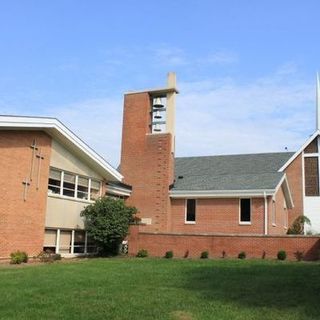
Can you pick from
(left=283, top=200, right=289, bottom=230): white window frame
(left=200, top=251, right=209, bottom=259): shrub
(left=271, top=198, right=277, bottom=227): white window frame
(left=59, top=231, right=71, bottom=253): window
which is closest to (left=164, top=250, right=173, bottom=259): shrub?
(left=200, top=251, right=209, bottom=259): shrub

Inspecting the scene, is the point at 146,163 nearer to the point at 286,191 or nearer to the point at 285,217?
the point at 286,191

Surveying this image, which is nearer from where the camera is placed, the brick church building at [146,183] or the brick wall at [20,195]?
the brick wall at [20,195]

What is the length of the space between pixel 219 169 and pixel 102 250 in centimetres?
1165


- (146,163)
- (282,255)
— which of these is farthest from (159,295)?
(146,163)

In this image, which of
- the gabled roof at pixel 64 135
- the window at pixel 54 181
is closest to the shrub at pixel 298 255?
the gabled roof at pixel 64 135

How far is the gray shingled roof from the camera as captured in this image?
1288 inches

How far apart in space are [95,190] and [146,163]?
4575mm

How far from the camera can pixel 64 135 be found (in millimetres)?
25797

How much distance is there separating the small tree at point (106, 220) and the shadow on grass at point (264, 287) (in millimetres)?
9753

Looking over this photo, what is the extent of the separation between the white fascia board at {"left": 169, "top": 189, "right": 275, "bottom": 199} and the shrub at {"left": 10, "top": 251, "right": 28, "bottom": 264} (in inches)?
486

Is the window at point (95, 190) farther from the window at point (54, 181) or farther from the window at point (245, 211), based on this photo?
the window at point (245, 211)

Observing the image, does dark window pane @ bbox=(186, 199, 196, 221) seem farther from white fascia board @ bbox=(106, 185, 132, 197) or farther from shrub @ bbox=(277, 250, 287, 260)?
shrub @ bbox=(277, 250, 287, 260)

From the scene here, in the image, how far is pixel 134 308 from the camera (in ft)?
34.5

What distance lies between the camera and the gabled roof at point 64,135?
22.9 metres
